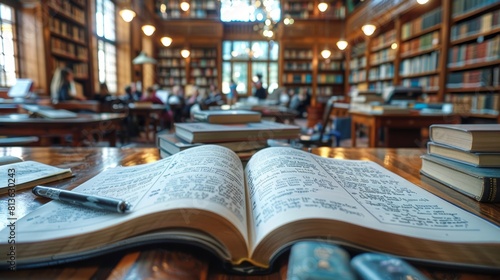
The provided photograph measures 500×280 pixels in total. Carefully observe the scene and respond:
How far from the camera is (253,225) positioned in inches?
15.9

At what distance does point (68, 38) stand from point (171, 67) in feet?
16.2

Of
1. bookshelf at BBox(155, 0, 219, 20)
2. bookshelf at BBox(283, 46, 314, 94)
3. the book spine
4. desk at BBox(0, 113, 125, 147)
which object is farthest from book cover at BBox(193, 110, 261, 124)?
bookshelf at BBox(155, 0, 219, 20)

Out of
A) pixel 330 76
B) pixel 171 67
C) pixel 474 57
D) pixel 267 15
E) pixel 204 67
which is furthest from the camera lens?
pixel 204 67

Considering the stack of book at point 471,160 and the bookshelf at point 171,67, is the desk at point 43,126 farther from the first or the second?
the bookshelf at point 171,67

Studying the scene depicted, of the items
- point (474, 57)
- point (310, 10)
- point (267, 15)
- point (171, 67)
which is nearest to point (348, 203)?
point (474, 57)

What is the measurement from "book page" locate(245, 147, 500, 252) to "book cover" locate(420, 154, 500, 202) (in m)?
0.08

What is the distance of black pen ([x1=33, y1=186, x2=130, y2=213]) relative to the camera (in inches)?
15.8

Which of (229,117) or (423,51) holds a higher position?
(423,51)

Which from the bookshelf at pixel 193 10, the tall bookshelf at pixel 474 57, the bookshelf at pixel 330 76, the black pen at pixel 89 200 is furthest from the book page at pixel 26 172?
the bookshelf at pixel 193 10

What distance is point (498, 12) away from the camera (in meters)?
3.86

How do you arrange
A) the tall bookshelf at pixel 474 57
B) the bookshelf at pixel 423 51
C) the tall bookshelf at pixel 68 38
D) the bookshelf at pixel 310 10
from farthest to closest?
the bookshelf at pixel 310 10
the tall bookshelf at pixel 68 38
the bookshelf at pixel 423 51
the tall bookshelf at pixel 474 57

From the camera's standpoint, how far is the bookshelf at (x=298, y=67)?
10953mm

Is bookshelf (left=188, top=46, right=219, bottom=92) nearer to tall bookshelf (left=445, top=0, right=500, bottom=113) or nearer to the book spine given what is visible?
tall bookshelf (left=445, top=0, right=500, bottom=113)

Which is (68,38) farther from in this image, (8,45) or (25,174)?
(25,174)
